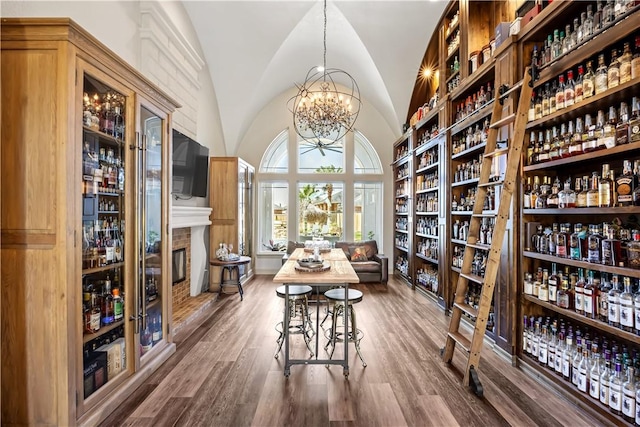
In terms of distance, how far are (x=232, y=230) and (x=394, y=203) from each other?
3.69 meters

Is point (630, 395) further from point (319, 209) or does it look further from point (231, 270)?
point (319, 209)

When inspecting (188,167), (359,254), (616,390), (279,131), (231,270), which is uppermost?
(279,131)

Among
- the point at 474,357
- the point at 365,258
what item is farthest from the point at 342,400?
the point at 365,258

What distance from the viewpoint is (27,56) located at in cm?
185

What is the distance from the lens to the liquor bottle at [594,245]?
86.6 inches

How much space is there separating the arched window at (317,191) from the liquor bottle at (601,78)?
5.42 m

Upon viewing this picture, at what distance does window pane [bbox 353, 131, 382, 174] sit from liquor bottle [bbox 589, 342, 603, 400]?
19.1 ft

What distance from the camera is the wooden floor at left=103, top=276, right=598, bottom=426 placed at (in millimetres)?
2125

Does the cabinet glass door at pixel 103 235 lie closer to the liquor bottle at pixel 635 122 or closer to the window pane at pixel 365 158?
the liquor bottle at pixel 635 122

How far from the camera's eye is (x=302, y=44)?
585 centimetres

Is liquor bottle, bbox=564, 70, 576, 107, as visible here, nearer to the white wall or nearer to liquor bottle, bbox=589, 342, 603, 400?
liquor bottle, bbox=589, 342, 603, 400

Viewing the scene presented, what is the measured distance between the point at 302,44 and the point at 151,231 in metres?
4.58

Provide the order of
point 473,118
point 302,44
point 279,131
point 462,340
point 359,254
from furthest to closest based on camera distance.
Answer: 1. point 279,131
2. point 359,254
3. point 302,44
4. point 473,118
5. point 462,340

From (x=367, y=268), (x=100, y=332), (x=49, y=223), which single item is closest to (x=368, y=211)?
(x=367, y=268)
